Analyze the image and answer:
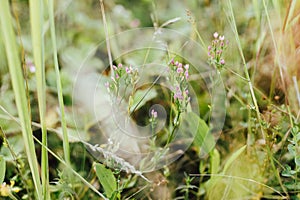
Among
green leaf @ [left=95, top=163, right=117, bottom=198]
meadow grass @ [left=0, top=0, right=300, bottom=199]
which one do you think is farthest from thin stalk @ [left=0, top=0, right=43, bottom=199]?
green leaf @ [left=95, top=163, right=117, bottom=198]

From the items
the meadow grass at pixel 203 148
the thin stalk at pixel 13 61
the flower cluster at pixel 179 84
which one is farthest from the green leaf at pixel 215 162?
the thin stalk at pixel 13 61

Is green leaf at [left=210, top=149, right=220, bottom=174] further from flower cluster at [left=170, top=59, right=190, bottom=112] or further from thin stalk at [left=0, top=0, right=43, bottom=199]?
thin stalk at [left=0, top=0, right=43, bottom=199]

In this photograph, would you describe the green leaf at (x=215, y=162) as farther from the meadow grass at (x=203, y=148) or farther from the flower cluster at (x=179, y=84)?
the flower cluster at (x=179, y=84)

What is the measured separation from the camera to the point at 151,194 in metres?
0.90

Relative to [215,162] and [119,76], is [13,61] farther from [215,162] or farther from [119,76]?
[215,162]

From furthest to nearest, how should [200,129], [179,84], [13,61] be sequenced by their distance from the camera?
[200,129] < [179,84] < [13,61]

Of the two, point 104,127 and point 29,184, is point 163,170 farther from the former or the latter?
point 29,184

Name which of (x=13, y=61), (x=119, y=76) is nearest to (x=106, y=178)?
(x=119, y=76)

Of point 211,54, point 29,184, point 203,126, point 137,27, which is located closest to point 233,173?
point 203,126

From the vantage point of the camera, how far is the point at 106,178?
2.49ft

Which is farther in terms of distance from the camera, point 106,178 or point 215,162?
point 215,162

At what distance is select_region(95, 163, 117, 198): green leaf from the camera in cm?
76

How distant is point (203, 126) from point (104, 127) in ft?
0.71

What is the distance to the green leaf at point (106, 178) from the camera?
0.76 metres
